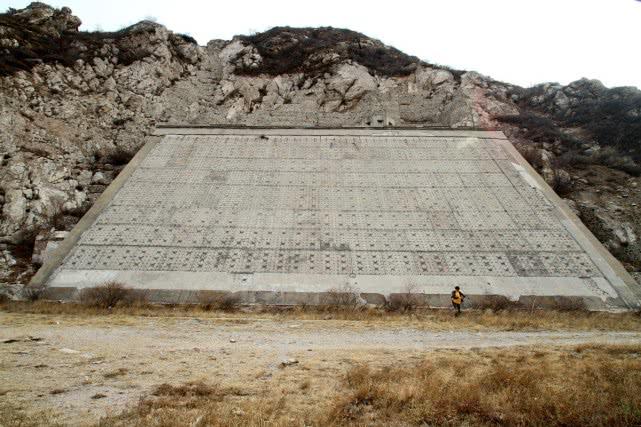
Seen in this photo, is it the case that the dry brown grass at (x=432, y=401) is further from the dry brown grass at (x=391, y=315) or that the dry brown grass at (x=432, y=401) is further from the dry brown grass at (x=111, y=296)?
A: the dry brown grass at (x=111, y=296)

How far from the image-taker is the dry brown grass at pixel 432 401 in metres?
3.96

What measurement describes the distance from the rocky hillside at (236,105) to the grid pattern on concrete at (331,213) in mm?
2297

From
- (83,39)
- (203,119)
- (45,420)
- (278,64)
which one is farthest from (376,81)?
(45,420)

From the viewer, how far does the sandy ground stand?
4.75 m

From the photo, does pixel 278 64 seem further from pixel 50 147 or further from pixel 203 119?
pixel 50 147

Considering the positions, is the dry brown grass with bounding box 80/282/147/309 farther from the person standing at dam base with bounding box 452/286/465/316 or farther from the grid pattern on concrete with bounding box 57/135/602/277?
the person standing at dam base with bounding box 452/286/465/316

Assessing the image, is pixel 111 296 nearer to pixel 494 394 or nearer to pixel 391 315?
pixel 391 315

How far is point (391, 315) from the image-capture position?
1000 centimetres

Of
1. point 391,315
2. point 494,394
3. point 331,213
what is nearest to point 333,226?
point 331,213

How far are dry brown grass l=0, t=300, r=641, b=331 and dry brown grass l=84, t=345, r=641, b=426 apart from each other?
3625 millimetres

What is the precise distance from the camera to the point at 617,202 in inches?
609

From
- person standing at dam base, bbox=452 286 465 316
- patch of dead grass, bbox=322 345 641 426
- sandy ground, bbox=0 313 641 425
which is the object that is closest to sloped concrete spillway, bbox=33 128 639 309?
person standing at dam base, bbox=452 286 465 316

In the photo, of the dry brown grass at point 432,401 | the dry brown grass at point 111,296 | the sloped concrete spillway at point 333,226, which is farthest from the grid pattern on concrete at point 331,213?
the dry brown grass at point 432,401

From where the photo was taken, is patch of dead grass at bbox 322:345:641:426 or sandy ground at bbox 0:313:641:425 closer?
patch of dead grass at bbox 322:345:641:426
